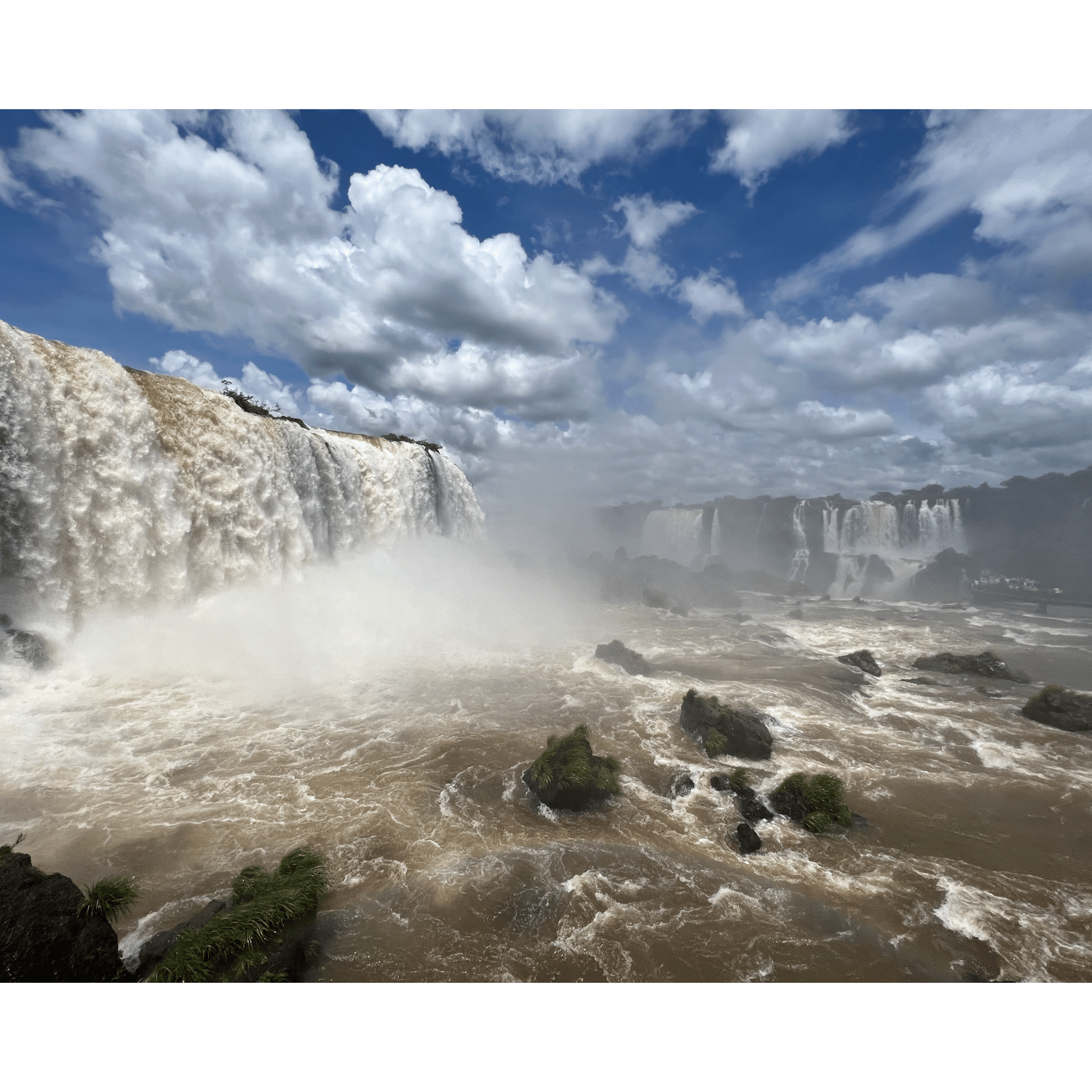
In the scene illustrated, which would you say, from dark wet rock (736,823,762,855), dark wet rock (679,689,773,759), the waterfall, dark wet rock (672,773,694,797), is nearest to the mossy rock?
dark wet rock (736,823,762,855)

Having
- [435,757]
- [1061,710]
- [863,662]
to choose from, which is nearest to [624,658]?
[863,662]

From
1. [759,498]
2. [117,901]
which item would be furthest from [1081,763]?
[759,498]

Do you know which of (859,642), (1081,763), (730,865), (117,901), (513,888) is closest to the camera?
(117,901)

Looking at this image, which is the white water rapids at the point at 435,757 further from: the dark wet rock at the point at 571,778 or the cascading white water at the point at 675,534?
the cascading white water at the point at 675,534

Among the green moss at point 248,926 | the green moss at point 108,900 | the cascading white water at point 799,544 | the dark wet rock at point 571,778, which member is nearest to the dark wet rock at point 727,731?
the dark wet rock at point 571,778

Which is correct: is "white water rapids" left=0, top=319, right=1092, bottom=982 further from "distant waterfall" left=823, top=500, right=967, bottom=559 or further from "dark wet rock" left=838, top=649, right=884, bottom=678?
"distant waterfall" left=823, top=500, right=967, bottom=559

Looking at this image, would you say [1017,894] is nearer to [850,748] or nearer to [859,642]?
[850,748]

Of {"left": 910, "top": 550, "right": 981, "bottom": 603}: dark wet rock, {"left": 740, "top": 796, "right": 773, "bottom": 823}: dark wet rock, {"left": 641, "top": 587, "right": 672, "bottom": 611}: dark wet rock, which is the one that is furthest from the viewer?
{"left": 910, "top": 550, "right": 981, "bottom": 603}: dark wet rock
